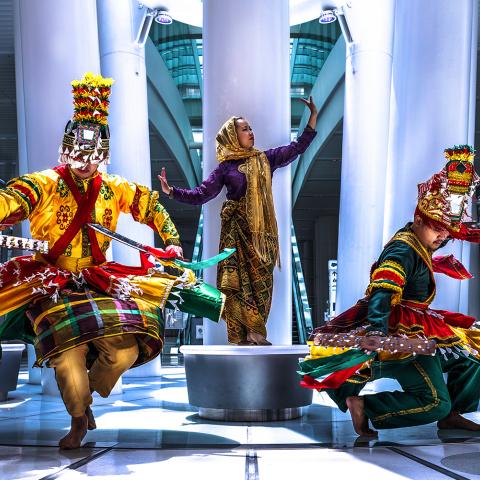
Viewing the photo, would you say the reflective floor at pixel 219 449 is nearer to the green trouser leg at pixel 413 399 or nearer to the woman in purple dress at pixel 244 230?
the green trouser leg at pixel 413 399

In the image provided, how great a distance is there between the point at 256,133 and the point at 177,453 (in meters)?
2.67

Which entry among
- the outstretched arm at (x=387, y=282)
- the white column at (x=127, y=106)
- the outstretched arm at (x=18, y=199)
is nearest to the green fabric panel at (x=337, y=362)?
the outstretched arm at (x=387, y=282)

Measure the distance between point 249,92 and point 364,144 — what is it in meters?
6.03

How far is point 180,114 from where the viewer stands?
67.4ft

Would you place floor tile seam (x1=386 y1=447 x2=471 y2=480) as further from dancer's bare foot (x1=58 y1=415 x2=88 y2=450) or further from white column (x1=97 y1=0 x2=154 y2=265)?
white column (x1=97 y1=0 x2=154 y2=265)

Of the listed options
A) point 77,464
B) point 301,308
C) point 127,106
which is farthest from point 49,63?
point 301,308

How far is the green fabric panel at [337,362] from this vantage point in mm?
3582

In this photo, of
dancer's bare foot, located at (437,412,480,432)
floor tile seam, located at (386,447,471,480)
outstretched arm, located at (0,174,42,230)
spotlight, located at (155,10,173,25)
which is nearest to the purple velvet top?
outstretched arm, located at (0,174,42,230)

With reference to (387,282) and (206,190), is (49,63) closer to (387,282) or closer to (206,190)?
(206,190)

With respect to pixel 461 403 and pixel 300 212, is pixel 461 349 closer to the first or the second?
pixel 461 403

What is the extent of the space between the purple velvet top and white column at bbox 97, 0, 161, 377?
3.16 metres

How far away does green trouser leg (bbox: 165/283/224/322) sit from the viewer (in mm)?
3889

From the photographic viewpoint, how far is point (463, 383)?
4.05m

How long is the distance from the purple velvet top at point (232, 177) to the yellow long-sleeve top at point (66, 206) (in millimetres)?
768
